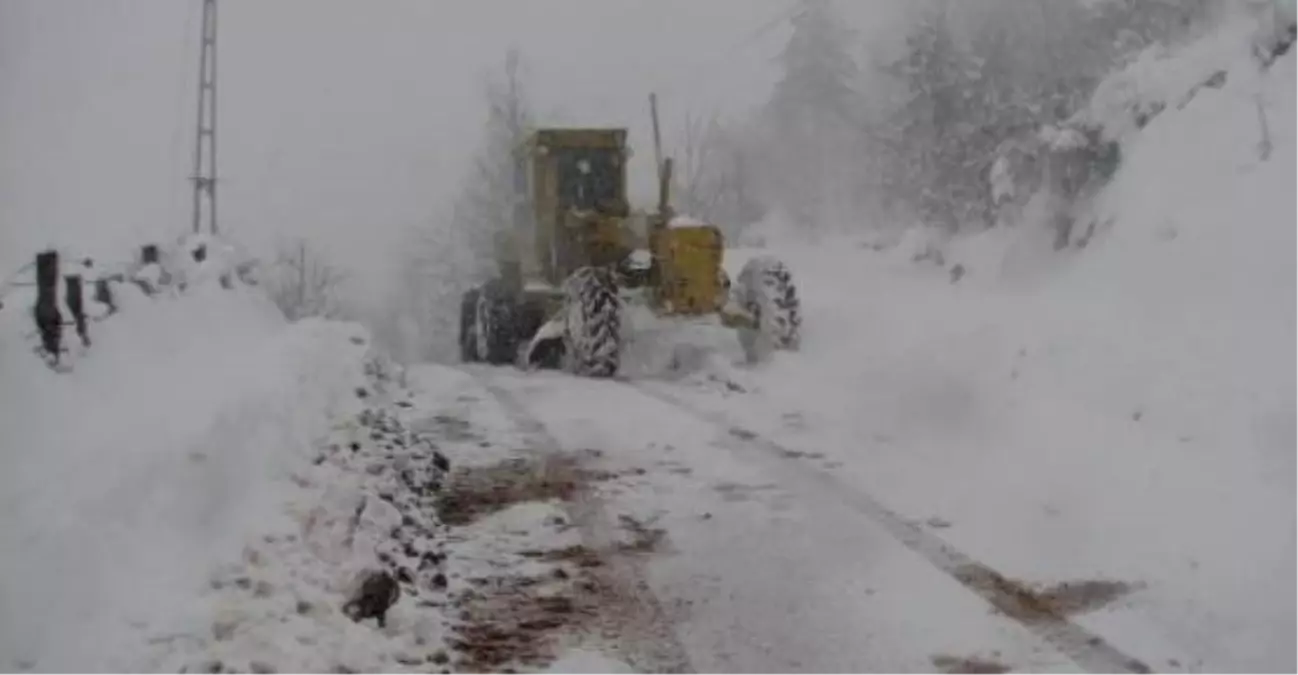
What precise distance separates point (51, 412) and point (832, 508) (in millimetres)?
4838

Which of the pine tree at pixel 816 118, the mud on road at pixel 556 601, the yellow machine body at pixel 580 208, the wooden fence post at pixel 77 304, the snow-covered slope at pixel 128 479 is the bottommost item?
the mud on road at pixel 556 601

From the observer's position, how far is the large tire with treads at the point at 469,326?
2042cm

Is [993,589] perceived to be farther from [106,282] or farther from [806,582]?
[106,282]

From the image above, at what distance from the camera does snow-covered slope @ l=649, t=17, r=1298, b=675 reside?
21.3 ft

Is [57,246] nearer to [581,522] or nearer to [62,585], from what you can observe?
[62,585]

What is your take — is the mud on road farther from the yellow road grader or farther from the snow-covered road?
the yellow road grader

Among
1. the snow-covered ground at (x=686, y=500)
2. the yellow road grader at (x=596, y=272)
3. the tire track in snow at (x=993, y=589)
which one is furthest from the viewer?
the yellow road grader at (x=596, y=272)

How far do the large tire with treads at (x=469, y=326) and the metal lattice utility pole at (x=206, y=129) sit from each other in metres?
4.44

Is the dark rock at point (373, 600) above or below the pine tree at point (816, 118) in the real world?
below

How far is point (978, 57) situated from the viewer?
99.3ft

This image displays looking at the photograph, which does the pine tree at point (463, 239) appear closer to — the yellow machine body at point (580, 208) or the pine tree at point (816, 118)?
the pine tree at point (816, 118)

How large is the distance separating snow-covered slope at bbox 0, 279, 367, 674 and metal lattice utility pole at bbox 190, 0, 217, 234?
6.05ft

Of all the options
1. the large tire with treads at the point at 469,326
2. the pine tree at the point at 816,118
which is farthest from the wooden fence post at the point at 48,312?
the pine tree at the point at 816,118

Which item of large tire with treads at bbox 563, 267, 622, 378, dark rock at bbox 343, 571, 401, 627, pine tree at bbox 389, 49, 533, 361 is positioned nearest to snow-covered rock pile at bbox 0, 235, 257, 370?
dark rock at bbox 343, 571, 401, 627
